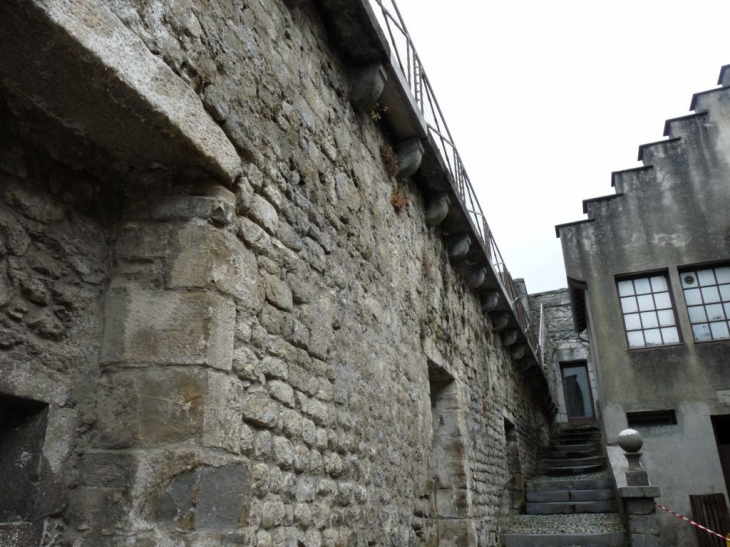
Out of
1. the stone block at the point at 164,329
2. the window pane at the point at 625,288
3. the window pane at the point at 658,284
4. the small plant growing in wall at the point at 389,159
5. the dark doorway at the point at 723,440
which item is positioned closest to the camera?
the stone block at the point at 164,329

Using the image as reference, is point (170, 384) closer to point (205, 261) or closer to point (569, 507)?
point (205, 261)

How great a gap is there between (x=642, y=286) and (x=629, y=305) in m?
0.39

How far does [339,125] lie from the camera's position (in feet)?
12.8

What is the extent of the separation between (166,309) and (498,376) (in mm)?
7239

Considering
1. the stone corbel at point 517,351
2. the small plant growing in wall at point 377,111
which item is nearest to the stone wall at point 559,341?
the stone corbel at point 517,351

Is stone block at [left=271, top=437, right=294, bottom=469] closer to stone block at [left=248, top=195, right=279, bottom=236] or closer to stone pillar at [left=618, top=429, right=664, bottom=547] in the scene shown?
stone block at [left=248, top=195, right=279, bottom=236]

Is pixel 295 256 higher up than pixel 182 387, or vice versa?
pixel 295 256

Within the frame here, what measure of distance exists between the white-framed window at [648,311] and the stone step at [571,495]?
2.27 m

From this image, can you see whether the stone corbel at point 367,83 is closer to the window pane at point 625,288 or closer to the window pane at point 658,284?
the window pane at point 625,288

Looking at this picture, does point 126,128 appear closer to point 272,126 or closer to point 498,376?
point 272,126

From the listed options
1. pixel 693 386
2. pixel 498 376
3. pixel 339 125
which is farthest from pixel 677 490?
pixel 339 125

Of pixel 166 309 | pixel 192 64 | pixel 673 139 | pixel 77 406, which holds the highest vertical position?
pixel 673 139

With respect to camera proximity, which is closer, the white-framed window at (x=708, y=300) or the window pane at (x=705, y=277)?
the white-framed window at (x=708, y=300)

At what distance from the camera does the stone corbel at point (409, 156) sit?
4.98 m
